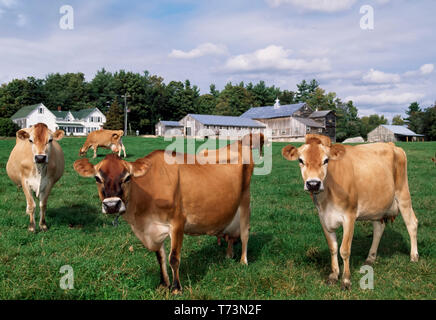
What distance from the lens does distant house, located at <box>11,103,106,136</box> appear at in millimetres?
79500

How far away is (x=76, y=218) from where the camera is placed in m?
9.20

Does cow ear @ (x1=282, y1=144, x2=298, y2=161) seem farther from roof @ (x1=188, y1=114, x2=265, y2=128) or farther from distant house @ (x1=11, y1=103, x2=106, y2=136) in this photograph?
distant house @ (x1=11, y1=103, x2=106, y2=136)

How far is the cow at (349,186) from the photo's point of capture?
205 inches

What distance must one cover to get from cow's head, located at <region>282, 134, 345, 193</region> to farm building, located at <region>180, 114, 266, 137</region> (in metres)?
63.1

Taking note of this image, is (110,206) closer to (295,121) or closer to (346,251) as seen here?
(346,251)

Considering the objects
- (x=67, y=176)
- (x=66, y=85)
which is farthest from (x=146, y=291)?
(x=66, y=85)

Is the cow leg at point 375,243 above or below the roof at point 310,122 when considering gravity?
below

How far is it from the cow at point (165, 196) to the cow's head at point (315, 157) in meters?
1.32

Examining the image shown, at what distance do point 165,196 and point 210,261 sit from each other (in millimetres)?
2002

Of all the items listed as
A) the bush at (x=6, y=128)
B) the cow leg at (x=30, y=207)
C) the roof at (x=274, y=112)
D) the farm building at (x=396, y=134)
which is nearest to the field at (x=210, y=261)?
the cow leg at (x=30, y=207)

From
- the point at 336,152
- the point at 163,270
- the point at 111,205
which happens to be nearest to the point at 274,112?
the point at 336,152

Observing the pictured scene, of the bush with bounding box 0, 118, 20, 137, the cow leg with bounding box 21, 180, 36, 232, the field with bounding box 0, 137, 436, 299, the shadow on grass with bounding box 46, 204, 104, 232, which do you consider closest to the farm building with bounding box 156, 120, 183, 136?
the bush with bounding box 0, 118, 20, 137

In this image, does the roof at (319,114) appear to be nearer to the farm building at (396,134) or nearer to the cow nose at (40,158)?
the farm building at (396,134)
